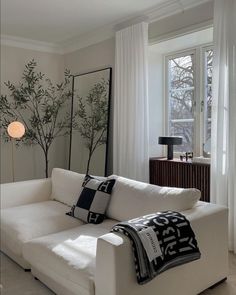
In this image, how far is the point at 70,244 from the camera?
7.33 feet

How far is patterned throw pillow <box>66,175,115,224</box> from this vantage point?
277 cm

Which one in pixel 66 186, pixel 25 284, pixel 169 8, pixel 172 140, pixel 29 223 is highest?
pixel 169 8

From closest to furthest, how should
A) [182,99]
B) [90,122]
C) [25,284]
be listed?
[25,284] < [182,99] < [90,122]

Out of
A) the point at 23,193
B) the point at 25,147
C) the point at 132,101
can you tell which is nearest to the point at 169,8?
the point at 132,101

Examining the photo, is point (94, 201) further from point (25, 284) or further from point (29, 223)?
point (25, 284)

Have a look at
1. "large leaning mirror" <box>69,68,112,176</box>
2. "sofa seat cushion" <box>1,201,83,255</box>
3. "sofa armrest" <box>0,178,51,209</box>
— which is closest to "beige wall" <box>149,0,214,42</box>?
"large leaning mirror" <box>69,68,112,176</box>

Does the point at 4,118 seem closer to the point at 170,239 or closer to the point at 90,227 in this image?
the point at 90,227

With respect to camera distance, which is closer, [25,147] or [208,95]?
[208,95]

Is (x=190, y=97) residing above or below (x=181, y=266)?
above

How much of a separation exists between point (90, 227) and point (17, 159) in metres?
2.76

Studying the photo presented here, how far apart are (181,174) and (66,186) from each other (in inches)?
51.3

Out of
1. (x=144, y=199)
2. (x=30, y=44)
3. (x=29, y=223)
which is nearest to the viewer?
(x=144, y=199)

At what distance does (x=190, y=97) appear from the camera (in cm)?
393

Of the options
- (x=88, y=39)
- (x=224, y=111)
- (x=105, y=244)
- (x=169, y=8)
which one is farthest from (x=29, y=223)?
(x=88, y=39)
